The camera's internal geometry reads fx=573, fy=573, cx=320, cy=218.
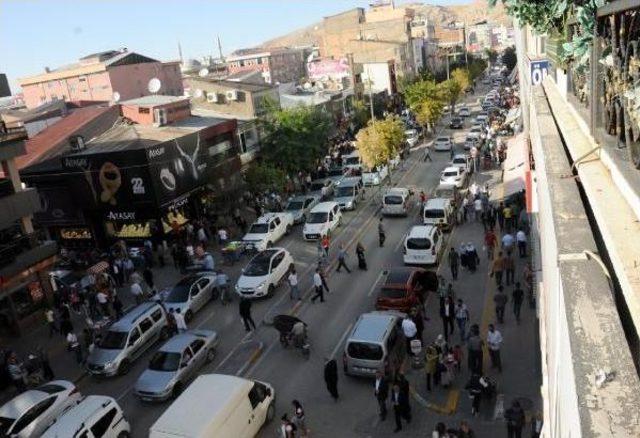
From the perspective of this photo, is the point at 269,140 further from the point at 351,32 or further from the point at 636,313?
the point at 351,32

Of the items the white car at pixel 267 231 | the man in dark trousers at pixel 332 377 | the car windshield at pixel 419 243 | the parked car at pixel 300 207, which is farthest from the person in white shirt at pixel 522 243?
the parked car at pixel 300 207

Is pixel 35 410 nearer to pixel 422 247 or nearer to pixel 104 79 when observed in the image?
pixel 422 247

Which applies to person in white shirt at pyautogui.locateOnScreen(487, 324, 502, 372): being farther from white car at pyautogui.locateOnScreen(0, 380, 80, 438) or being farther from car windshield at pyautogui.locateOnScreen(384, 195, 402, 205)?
car windshield at pyautogui.locateOnScreen(384, 195, 402, 205)

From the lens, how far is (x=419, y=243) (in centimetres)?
2234

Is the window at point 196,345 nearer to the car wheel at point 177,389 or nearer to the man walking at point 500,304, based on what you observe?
the car wheel at point 177,389

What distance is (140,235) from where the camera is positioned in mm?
30656

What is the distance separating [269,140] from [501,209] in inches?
719

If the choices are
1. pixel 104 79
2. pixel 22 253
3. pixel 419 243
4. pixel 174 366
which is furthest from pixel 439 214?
pixel 104 79

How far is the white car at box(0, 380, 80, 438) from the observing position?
1425cm

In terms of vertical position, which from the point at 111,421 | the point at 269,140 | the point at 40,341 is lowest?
the point at 40,341

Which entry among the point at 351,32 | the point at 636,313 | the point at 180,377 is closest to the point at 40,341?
the point at 180,377

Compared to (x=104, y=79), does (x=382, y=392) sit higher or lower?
lower

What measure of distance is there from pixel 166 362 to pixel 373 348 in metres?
5.90

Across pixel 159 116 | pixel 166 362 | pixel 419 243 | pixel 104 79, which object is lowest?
pixel 166 362
